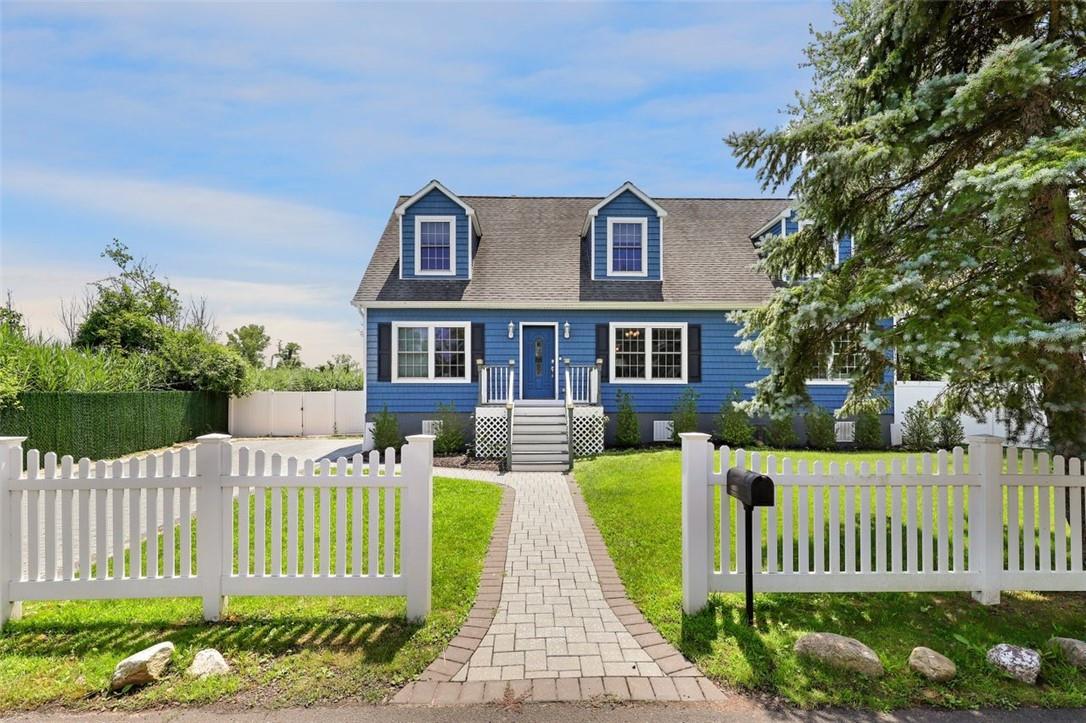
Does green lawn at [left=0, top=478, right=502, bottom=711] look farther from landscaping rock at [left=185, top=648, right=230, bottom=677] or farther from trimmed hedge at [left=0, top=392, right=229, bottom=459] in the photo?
trimmed hedge at [left=0, top=392, right=229, bottom=459]

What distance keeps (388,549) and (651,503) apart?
4331mm

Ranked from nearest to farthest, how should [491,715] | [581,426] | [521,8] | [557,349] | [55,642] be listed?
[491,715], [55,642], [521,8], [581,426], [557,349]

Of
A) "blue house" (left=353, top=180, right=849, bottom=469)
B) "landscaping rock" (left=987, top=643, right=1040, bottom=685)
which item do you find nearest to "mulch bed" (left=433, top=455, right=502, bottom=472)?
"blue house" (left=353, top=180, right=849, bottom=469)

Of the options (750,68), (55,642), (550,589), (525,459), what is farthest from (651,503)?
(750,68)

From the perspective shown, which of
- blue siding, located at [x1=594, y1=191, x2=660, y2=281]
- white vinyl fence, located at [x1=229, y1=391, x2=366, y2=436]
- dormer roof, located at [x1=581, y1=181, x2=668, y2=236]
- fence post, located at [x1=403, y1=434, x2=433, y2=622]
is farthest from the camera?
white vinyl fence, located at [x1=229, y1=391, x2=366, y2=436]

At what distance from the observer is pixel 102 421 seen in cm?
1152

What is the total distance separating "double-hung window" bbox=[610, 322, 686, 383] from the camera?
13445 mm

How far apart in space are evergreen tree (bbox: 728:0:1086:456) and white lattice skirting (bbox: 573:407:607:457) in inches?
265

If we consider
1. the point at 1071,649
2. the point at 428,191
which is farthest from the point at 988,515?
the point at 428,191

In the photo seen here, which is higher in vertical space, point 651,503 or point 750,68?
point 750,68

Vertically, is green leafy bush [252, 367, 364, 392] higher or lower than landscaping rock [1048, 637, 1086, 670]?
higher

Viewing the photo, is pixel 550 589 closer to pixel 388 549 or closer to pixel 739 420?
pixel 388 549

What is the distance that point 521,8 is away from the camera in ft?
22.3

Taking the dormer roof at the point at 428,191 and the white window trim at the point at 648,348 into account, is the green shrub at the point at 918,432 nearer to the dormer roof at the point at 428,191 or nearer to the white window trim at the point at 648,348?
the white window trim at the point at 648,348
